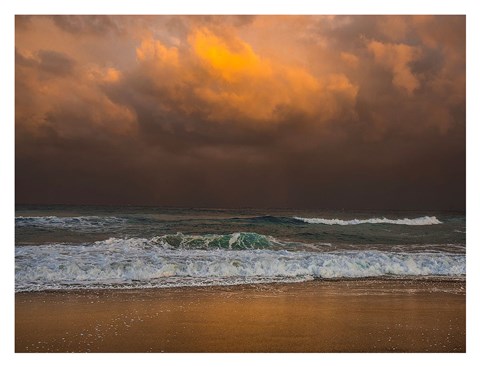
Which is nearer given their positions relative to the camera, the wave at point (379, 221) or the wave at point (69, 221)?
the wave at point (69, 221)

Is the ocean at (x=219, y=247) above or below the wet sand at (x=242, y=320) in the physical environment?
above

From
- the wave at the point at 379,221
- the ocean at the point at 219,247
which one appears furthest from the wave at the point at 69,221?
the wave at the point at 379,221

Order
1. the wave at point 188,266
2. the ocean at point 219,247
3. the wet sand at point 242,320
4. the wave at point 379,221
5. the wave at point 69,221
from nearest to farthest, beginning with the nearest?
the wet sand at point 242,320
the wave at point 188,266
the ocean at point 219,247
the wave at point 69,221
the wave at point 379,221

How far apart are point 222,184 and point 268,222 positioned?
390 cm

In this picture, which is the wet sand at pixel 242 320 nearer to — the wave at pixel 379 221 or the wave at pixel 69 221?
the wave at pixel 69 221

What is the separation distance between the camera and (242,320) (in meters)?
4.26

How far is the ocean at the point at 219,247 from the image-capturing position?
19.3ft

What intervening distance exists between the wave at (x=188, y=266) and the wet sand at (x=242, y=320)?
46cm

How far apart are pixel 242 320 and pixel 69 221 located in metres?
7.82

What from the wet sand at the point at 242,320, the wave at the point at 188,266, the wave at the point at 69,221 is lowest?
the wet sand at the point at 242,320

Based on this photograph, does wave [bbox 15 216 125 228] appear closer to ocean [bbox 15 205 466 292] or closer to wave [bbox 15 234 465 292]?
ocean [bbox 15 205 466 292]

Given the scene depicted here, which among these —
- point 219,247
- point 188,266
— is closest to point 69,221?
point 219,247
